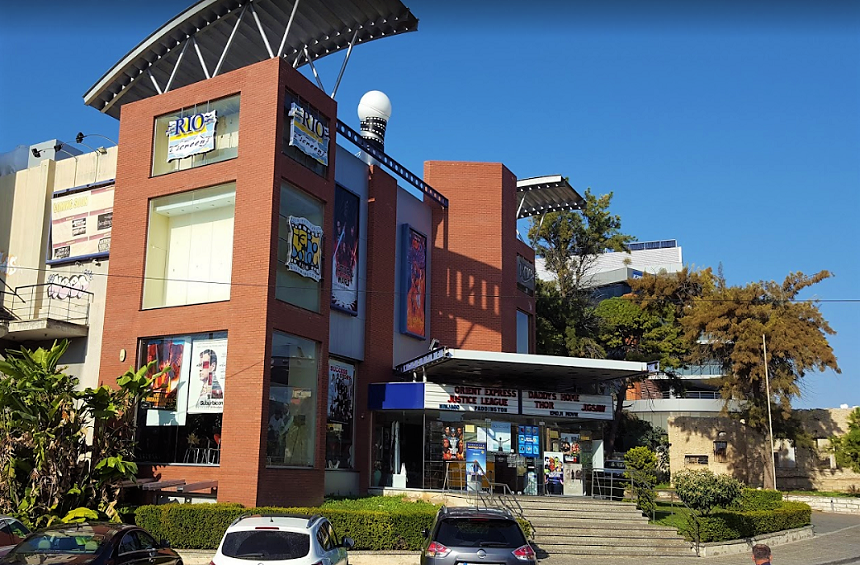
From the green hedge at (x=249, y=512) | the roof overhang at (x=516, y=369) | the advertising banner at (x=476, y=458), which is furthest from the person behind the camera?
the advertising banner at (x=476, y=458)

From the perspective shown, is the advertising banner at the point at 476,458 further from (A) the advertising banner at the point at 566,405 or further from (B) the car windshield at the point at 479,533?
(B) the car windshield at the point at 479,533

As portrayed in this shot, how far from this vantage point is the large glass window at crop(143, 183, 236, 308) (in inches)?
964

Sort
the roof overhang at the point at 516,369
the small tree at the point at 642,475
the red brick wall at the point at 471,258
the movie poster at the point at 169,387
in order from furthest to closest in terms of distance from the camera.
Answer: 1. the red brick wall at the point at 471,258
2. the roof overhang at the point at 516,369
3. the small tree at the point at 642,475
4. the movie poster at the point at 169,387

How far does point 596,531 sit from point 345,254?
11.9 m

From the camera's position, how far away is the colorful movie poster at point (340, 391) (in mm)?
27453

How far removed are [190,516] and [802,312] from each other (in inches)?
1354

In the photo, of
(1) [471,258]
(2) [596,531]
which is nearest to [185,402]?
(2) [596,531]

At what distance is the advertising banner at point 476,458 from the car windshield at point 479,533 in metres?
14.5

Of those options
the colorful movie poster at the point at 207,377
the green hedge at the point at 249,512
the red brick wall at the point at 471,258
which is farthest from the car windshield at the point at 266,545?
the red brick wall at the point at 471,258

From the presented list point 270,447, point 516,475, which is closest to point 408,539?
point 270,447

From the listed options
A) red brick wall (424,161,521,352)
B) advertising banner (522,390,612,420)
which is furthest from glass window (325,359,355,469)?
red brick wall (424,161,521,352)

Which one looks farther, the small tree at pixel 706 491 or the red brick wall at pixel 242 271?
the small tree at pixel 706 491

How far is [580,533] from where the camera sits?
2328 cm

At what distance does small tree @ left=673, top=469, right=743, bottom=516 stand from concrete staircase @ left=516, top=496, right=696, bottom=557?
1099mm
